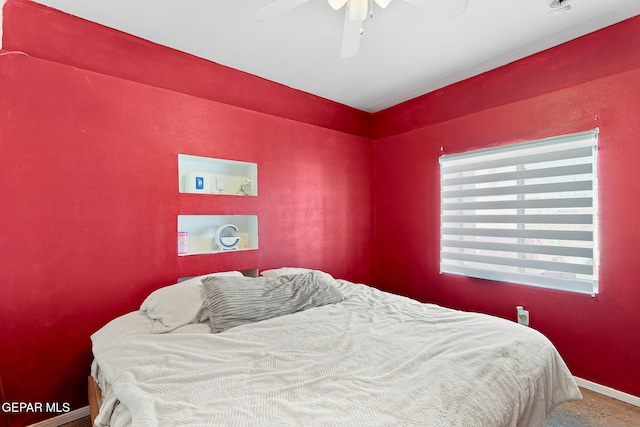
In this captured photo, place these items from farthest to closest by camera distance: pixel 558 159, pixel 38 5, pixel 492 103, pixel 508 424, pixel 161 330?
pixel 492 103 → pixel 558 159 → pixel 38 5 → pixel 161 330 → pixel 508 424

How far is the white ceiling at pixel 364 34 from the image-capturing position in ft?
6.20

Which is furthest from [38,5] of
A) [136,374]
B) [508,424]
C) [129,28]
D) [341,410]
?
[508,424]

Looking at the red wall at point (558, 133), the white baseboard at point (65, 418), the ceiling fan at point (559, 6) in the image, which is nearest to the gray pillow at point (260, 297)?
the white baseboard at point (65, 418)

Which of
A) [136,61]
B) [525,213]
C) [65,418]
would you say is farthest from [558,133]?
[65,418]

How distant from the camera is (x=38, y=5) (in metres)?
1.86

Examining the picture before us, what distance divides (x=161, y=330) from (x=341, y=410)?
1153 millimetres

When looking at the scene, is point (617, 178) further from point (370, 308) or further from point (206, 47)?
point (206, 47)

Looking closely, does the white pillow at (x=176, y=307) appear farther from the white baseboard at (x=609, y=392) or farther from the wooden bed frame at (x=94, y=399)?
the white baseboard at (x=609, y=392)

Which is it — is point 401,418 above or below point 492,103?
below

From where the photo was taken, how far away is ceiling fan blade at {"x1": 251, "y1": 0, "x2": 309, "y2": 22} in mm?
1496

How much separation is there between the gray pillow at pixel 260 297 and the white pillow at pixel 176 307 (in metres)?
0.07

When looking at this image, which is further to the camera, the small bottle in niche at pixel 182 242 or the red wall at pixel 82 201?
the small bottle in niche at pixel 182 242

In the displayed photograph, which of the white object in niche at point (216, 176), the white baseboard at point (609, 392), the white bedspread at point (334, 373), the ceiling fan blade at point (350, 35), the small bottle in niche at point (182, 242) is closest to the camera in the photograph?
the white bedspread at point (334, 373)

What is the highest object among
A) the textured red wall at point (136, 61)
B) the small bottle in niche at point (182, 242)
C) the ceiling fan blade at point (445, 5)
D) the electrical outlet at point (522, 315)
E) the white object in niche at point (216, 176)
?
the textured red wall at point (136, 61)
